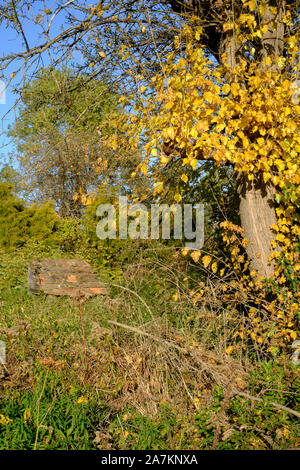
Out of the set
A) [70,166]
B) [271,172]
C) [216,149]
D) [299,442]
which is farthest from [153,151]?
[70,166]

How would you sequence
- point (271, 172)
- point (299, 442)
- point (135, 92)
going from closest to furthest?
point (299, 442)
point (271, 172)
point (135, 92)

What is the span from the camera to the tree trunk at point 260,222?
478 cm

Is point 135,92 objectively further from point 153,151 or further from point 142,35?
point 153,151

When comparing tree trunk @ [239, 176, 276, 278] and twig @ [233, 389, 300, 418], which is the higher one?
tree trunk @ [239, 176, 276, 278]

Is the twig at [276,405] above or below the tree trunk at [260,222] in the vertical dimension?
below

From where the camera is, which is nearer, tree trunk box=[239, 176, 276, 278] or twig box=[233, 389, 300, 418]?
twig box=[233, 389, 300, 418]

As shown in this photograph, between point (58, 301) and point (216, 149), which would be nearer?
point (216, 149)

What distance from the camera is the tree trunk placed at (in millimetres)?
4781

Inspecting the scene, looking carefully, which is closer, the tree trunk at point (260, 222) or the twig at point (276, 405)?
the twig at point (276, 405)

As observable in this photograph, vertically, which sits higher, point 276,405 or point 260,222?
point 260,222

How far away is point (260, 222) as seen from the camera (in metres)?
4.81

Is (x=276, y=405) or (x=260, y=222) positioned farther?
(x=260, y=222)

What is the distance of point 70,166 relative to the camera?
1443 cm
